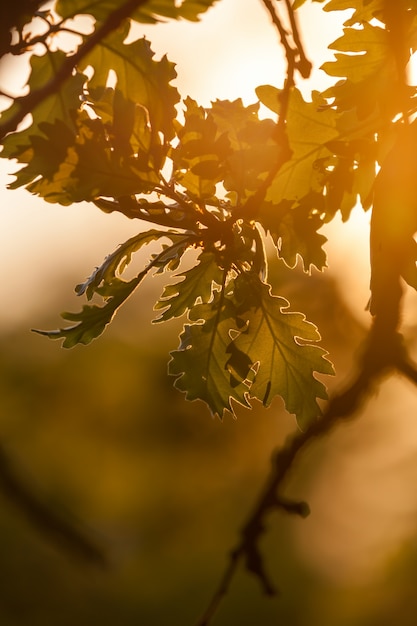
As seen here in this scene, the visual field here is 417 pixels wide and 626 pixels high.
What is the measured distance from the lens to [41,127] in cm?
252

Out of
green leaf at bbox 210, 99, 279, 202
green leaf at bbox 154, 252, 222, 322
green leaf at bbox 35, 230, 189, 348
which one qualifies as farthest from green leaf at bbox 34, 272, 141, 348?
green leaf at bbox 210, 99, 279, 202

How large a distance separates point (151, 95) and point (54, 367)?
1918 cm

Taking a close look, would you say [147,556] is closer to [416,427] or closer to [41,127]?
[416,427]

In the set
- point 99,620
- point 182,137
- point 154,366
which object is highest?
point 182,137

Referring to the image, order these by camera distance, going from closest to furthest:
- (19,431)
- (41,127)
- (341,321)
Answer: (41,127) < (341,321) < (19,431)

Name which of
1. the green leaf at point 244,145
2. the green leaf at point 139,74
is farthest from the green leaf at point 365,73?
the green leaf at point 139,74

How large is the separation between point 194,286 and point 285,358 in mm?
436

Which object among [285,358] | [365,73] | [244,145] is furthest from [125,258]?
[365,73]

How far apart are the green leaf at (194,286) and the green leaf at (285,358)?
169mm

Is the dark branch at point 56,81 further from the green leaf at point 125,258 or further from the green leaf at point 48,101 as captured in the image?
the green leaf at point 125,258

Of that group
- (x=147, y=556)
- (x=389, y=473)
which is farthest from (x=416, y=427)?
(x=147, y=556)

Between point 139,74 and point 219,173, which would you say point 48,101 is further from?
point 219,173

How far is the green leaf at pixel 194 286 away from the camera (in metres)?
2.87

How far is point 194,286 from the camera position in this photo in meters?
2.90
